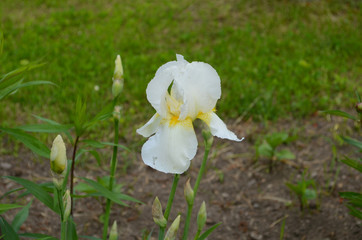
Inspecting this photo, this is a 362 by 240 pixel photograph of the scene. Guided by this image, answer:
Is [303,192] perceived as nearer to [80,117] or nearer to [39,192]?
[80,117]

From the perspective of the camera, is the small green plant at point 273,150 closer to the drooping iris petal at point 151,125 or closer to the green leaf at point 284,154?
the green leaf at point 284,154

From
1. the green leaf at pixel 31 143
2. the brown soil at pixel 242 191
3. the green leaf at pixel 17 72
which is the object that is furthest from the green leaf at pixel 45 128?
the brown soil at pixel 242 191

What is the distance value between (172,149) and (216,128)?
153mm

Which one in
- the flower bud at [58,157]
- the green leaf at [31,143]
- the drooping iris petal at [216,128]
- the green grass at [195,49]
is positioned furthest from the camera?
the green grass at [195,49]

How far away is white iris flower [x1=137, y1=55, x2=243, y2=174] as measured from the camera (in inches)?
55.1

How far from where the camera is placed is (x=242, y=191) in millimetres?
2889

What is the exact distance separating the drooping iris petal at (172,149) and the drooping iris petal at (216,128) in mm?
66

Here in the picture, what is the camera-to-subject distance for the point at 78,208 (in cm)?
270

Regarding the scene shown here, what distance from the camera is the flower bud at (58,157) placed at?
133cm

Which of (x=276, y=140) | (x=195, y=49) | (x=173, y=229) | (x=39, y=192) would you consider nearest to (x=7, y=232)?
(x=39, y=192)

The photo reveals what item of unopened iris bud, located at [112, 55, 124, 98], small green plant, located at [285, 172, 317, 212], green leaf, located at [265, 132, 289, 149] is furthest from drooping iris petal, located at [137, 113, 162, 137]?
green leaf, located at [265, 132, 289, 149]

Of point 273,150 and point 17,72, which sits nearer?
point 17,72

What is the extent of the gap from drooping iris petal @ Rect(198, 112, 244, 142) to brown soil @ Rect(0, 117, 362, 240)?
1177mm

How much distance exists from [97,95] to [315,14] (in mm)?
2516
